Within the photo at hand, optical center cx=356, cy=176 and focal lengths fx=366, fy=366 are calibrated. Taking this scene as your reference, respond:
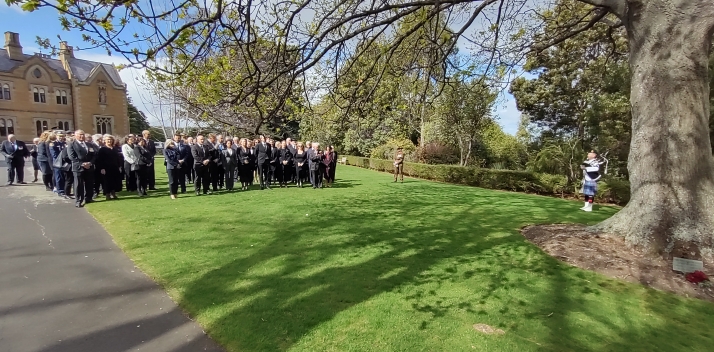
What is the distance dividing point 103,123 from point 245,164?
51475 millimetres

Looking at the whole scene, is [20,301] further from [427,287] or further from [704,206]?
[704,206]

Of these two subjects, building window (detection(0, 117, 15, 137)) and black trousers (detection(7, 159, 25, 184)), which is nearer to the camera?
black trousers (detection(7, 159, 25, 184))

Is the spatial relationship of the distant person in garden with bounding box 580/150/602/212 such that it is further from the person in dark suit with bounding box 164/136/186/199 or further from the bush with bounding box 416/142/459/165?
the bush with bounding box 416/142/459/165

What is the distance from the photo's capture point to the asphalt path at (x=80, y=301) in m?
3.53

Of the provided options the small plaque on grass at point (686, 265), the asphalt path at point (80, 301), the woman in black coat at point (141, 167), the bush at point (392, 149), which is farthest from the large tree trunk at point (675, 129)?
the bush at point (392, 149)

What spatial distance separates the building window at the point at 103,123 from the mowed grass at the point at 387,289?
5448 cm

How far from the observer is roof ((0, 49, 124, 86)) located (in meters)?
47.0

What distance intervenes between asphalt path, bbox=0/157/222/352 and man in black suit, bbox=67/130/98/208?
2.91 metres

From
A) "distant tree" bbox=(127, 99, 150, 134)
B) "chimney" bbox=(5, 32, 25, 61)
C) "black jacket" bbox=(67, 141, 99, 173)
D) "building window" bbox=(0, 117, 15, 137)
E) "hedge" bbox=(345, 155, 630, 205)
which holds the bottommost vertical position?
"hedge" bbox=(345, 155, 630, 205)

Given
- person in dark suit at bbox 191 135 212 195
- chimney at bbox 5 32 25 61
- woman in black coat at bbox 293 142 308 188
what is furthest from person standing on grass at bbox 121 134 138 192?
chimney at bbox 5 32 25 61

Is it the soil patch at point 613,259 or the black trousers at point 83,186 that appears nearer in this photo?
the soil patch at point 613,259

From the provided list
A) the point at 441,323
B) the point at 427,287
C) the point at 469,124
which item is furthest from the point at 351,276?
the point at 469,124

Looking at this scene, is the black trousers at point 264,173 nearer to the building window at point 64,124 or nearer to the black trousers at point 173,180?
the black trousers at point 173,180

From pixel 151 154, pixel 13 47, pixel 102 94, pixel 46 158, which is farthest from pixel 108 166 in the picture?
pixel 13 47
